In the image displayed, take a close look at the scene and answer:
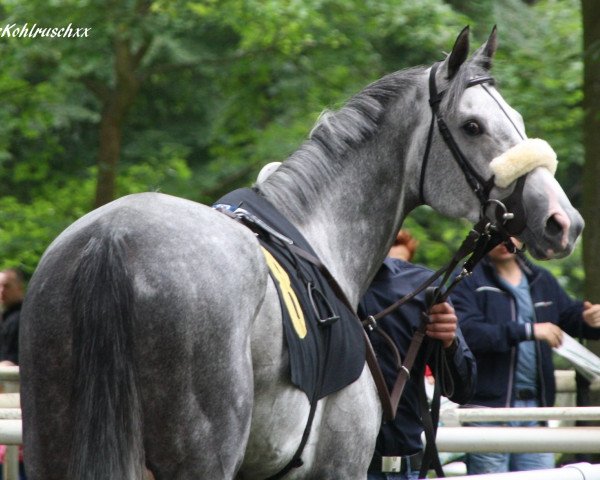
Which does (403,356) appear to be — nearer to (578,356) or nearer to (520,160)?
(520,160)

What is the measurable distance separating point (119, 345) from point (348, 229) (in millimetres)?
1422

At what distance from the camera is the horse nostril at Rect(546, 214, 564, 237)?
12.0 ft

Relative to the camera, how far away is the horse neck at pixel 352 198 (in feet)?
12.4

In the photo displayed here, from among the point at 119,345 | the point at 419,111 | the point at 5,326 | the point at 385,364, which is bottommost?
the point at 5,326

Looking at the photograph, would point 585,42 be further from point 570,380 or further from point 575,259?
point 575,259

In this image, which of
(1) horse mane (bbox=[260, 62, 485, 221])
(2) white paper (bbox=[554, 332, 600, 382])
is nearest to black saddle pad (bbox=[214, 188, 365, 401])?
(1) horse mane (bbox=[260, 62, 485, 221])

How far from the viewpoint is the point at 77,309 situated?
9.07 feet

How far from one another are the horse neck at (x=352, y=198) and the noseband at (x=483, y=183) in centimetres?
12

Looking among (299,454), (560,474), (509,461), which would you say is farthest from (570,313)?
(299,454)

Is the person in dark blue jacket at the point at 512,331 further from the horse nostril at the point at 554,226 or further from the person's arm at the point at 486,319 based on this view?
the horse nostril at the point at 554,226

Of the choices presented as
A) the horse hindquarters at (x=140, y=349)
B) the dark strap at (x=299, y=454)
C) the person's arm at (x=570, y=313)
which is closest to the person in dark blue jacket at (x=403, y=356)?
the dark strap at (x=299, y=454)

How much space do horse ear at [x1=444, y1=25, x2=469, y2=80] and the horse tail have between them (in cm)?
173

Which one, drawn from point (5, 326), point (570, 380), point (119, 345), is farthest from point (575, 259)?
point (119, 345)

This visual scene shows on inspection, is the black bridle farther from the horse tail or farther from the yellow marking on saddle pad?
the horse tail
